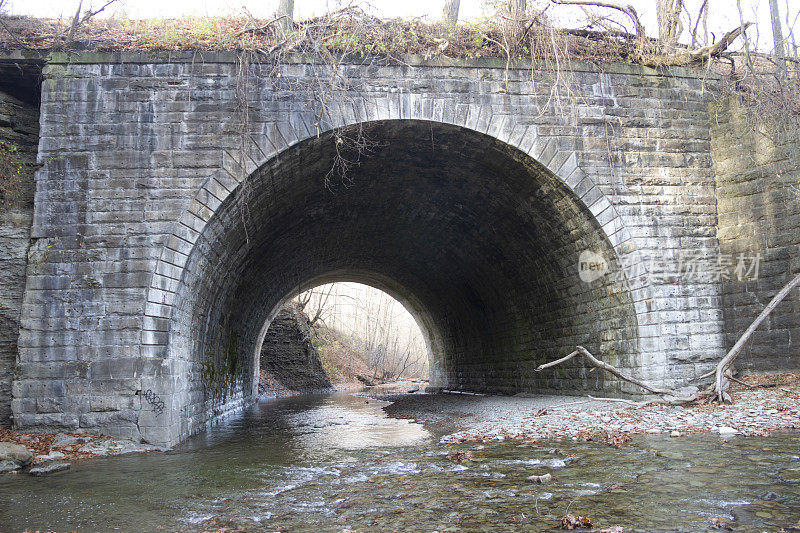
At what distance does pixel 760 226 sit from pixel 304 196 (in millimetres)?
8399

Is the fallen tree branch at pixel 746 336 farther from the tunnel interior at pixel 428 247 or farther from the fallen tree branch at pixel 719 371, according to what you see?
the tunnel interior at pixel 428 247

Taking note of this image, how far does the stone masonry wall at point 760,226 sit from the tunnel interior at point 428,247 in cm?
208

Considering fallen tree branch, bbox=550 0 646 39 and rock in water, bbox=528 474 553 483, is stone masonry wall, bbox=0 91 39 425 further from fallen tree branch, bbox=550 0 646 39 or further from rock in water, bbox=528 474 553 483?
fallen tree branch, bbox=550 0 646 39

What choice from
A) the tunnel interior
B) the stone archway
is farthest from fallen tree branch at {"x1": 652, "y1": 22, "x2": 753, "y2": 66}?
the tunnel interior

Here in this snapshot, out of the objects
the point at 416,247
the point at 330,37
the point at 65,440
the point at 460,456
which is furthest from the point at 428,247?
the point at 65,440

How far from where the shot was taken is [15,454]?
663 cm

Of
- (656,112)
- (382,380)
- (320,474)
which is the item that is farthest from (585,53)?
(382,380)

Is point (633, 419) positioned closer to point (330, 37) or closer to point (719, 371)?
point (719, 371)

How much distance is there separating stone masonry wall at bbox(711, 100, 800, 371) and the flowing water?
4023 mm

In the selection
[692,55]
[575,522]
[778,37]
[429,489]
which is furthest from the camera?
[778,37]

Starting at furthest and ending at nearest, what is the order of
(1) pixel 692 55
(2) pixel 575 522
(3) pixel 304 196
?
1. (3) pixel 304 196
2. (1) pixel 692 55
3. (2) pixel 575 522

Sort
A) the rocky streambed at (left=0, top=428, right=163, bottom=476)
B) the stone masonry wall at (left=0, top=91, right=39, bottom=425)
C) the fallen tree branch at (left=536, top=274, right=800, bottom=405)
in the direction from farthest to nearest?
the fallen tree branch at (left=536, top=274, right=800, bottom=405), the stone masonry wall at (left=0, top=91, right=39, bottom=425), the rocky streambed at (left=0, top=428, right=163, bottom=476)

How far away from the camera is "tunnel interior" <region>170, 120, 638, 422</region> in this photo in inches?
385

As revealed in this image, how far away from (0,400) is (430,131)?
7.72 m
